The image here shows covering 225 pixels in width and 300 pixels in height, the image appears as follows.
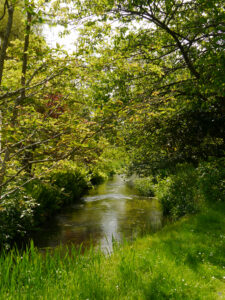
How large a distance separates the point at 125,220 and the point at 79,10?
8666 millimetres

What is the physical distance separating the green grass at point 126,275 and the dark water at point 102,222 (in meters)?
2.08

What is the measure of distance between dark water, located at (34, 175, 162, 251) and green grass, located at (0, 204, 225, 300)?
6.83 feet

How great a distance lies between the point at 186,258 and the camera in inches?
224

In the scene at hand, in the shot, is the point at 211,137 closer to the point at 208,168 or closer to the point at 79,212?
the point at 208,168

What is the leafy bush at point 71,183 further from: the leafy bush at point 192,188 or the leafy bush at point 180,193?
the leafy bush at point 192,188

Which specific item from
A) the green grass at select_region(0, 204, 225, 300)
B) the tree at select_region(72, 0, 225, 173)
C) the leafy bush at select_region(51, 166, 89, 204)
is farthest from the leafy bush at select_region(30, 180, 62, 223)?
the green grass at select_region(0, 204, 225, 300)

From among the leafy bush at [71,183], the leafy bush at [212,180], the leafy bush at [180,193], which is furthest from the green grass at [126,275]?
the leafy bush at [71,183]

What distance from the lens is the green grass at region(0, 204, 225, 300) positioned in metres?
4.17

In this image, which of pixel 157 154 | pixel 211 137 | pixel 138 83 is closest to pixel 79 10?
pixel 138 83

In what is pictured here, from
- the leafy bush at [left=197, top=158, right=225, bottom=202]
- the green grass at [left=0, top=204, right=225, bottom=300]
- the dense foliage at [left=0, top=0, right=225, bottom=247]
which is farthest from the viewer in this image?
the leafy bush at [left=197, top=158, right=225, bottom=202]

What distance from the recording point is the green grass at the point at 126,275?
4.17m

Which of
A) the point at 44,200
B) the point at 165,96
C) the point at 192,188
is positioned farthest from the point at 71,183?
the point at 165,96

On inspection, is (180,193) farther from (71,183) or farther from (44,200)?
(71,183)

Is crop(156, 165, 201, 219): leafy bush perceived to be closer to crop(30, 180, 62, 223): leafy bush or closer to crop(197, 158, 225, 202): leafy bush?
crop(197, 158, 225, 202): leafy bush
